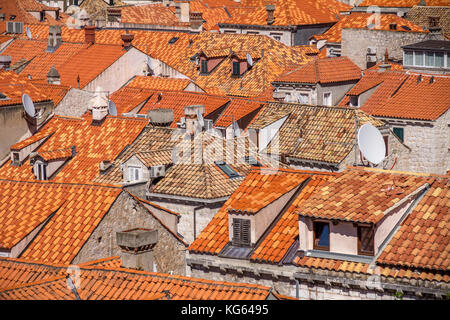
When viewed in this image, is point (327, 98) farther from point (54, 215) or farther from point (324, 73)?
point (54, 215)

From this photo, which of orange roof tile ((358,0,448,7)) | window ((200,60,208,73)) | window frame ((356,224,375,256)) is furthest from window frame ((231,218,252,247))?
orange roof tile ((358,0,448,7))

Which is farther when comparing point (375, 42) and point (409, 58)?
point (375, 42)

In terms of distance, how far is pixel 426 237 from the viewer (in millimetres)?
28359

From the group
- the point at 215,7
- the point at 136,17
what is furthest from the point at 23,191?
the point at 215,7

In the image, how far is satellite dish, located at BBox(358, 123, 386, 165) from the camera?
34156 millimetres

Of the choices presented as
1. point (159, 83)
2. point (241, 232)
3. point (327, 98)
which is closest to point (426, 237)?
point (241, 232)

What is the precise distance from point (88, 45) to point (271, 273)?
4589 centimetres

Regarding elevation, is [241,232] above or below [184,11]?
below

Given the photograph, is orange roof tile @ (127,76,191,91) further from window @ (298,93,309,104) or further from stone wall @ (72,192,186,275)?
stone wall @ (72,192,186,275)

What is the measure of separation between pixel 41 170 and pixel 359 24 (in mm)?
43976

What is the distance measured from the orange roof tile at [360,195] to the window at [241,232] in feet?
7.40

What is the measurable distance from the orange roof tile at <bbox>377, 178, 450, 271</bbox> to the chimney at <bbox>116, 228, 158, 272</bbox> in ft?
20.1

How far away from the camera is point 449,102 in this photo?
53.6 meters
